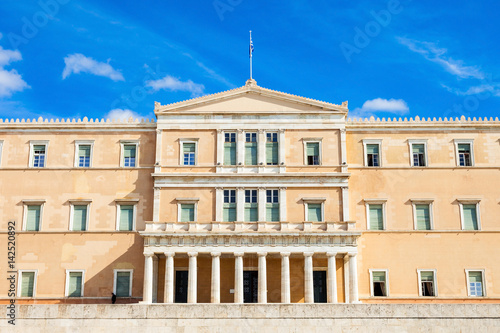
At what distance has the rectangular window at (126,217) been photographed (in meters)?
41.5

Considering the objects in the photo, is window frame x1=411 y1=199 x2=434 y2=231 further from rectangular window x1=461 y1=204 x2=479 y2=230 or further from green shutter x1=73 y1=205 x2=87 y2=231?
green shutter x1=73 y1=205 x2=87 y2=231

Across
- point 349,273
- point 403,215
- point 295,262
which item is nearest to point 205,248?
point 295,262

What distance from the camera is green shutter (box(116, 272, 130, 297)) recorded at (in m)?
40.4

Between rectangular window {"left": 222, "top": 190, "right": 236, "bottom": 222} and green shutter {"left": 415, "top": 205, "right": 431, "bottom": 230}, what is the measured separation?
486 inches

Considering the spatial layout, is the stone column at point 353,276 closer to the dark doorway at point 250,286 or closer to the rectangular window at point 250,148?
the dark doorway at point 250,286

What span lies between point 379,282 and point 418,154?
9.32 meters

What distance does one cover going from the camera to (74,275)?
134 feet

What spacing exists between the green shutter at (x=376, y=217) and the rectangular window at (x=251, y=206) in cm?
784

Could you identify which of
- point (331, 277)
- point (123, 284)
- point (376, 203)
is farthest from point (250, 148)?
point (123, 284)

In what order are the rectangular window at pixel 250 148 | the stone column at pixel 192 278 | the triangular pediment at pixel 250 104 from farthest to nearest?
the triangular pediment at pixel 250 104, the rectangular window at pixel 250 148, the stone column at pixel 192 278

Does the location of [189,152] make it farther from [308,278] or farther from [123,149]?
[308,278]

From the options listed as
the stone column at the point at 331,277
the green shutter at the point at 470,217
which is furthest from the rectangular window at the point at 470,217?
the stone column at the point at 331,277

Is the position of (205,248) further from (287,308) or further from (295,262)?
(287,308)

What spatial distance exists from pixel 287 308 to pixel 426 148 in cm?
1836
